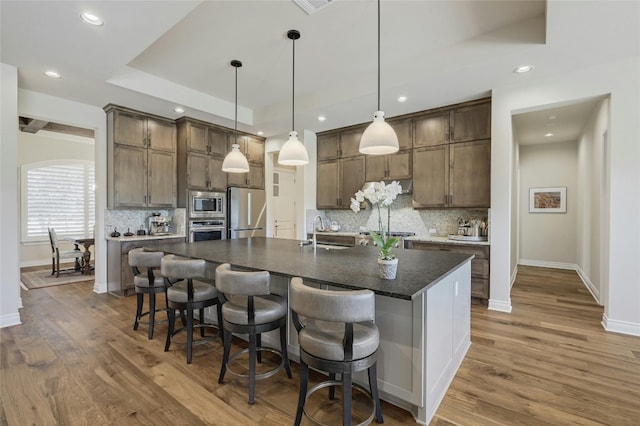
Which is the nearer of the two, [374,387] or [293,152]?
[374,387]

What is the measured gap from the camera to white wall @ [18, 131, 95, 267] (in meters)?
6.54

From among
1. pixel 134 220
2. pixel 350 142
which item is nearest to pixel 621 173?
pixel 350 142

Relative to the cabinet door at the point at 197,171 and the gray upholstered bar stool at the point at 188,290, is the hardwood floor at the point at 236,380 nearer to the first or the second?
the gray upholstered bar stool at the point at 188,290

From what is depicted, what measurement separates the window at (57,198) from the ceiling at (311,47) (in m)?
3.75

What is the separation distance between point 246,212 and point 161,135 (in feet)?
6.51

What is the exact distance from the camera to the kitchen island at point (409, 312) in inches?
69.0

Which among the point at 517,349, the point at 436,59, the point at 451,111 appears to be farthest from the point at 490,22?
the point at 517,349

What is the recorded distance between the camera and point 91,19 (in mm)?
2510

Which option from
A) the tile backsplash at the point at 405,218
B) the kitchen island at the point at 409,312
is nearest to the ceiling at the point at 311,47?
the tile backsplash at the point at 405,218

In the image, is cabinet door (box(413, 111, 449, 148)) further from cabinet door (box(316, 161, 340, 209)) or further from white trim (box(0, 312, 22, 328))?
white trim (box(0, 312, 22, 328))

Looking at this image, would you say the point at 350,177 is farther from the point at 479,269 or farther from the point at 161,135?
the point at 161,135

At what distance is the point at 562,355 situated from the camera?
2.65 metres

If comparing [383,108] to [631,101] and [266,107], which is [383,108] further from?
[631,101]

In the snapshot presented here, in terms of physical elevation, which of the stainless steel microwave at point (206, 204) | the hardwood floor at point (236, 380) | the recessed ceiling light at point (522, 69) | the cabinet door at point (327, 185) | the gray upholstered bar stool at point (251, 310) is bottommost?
the hardwood floor at point (236, 380)
